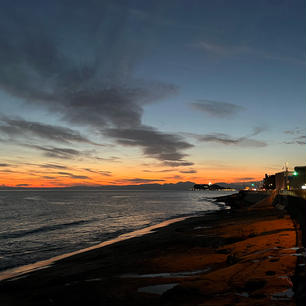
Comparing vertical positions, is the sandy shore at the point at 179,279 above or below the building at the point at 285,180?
below

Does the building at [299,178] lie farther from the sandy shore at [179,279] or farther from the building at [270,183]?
the sandy shore at [179,279]

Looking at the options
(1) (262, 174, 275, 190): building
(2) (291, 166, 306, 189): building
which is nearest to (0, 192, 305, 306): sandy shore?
(2) (291, 166, 306, 189): building

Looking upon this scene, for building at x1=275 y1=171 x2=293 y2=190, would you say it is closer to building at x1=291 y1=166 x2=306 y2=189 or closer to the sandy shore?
building at x1=291 y1=166 x2=306 y2=189

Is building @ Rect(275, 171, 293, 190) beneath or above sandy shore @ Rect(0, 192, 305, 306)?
above

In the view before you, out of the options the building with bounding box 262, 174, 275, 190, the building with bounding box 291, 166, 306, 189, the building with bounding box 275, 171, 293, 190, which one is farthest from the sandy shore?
the building with bounding box 262, 174, 275, 190

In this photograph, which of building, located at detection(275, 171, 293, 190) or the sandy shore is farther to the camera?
building, located at detection(275, 171, 293, 190)

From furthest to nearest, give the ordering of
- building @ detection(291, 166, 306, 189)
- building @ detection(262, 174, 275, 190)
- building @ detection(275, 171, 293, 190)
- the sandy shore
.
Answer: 1. building @ detection(262, 174, 275, 190)
2. building @ detection(291, 166, 306, 189)
3. building @ detection(275, 171, 293, 190)
4. the sandy shore

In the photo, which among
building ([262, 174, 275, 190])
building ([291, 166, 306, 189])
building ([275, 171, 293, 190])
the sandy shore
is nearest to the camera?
the sandy shore

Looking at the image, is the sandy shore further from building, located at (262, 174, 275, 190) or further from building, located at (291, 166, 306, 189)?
building, located at (262, 174, 275, 190)

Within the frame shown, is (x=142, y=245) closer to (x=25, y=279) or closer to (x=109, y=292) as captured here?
(x=25, y=279)

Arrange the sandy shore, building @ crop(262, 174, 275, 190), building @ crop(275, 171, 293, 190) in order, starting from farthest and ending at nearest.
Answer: building @ crop(262, 174, 275, 190)
building @ crop(275, 171, 293, 190)
the sandy shore

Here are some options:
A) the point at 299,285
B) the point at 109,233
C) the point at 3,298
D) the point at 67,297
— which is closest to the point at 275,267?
the point at 299,285

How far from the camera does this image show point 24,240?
2734 centimetres

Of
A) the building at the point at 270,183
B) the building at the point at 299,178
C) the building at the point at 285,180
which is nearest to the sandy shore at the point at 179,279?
the building at the point at 285,180
